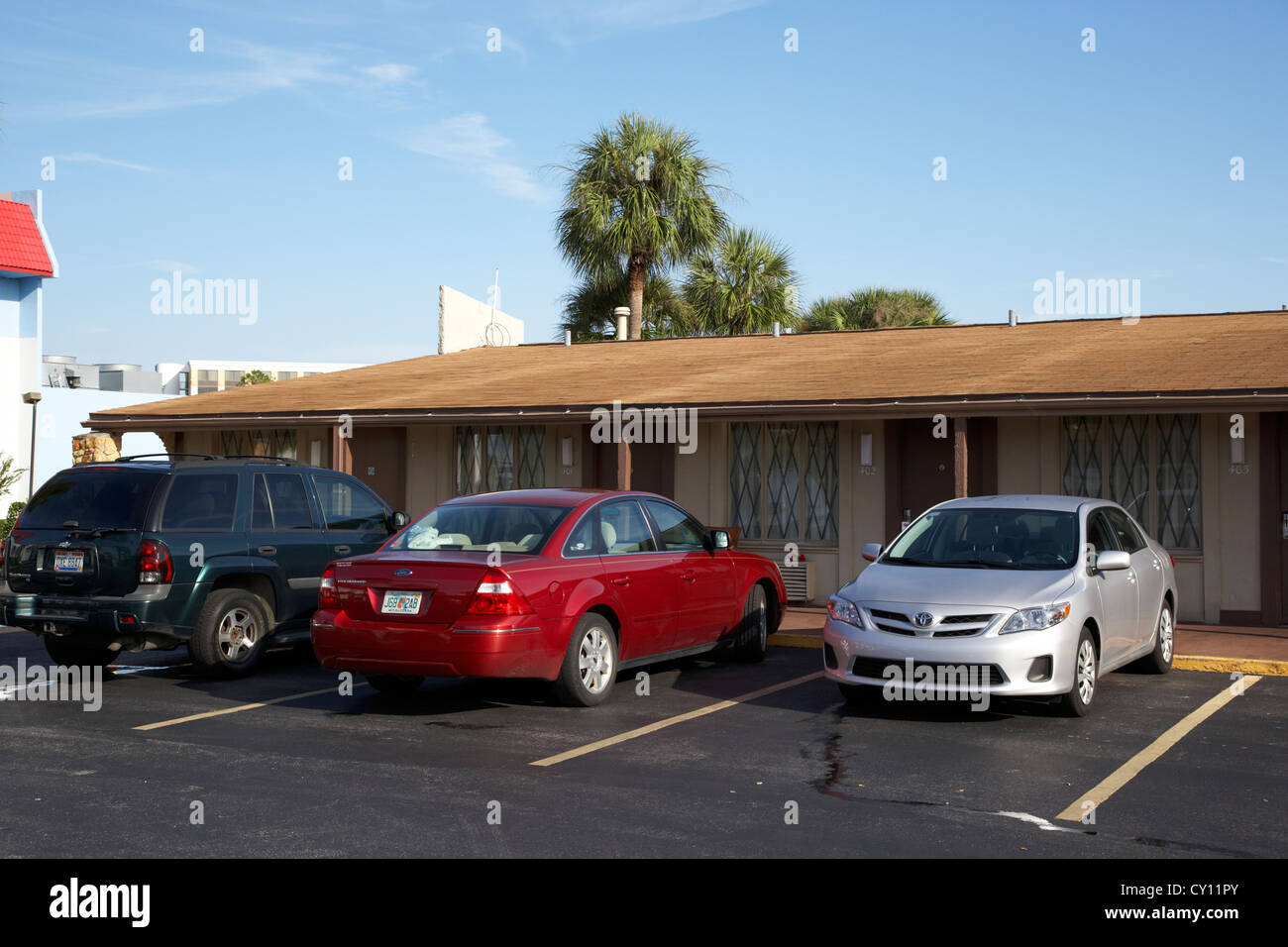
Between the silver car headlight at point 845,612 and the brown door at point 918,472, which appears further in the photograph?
the brown door at point 918,472

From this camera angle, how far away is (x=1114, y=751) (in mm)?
7648

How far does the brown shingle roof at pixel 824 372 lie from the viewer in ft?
44.4

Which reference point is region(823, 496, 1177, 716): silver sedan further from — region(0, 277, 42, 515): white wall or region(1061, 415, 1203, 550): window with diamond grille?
region(0, 277, 42, 515): white wall

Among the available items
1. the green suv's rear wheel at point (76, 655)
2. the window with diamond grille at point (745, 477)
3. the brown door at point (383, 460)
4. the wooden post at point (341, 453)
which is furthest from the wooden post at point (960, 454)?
the brown door at point (383, 460)

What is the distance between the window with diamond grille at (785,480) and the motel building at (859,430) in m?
0.02

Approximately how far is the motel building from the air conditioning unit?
0.03 meters

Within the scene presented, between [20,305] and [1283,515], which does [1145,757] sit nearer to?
[1283,515]

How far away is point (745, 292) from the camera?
32.6 metres

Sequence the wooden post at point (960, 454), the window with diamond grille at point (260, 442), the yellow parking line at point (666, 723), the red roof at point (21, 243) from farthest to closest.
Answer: the red roof at point (21, 243) → the window with diamond grille at point (260, 442) → the wooden post at point (960, 454) → the yellow parking line at point (666, 723)

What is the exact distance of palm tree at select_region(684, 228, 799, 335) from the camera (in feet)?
107

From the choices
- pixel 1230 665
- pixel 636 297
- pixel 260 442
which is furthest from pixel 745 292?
pixel 1230 665

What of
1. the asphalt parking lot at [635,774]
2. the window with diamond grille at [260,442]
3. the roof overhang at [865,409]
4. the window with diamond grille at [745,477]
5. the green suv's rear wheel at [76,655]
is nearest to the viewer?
the asphalt parking lot at [635,774]

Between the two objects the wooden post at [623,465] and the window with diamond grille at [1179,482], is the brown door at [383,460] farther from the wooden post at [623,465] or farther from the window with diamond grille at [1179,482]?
the window with diamond grille at [1179,482]
